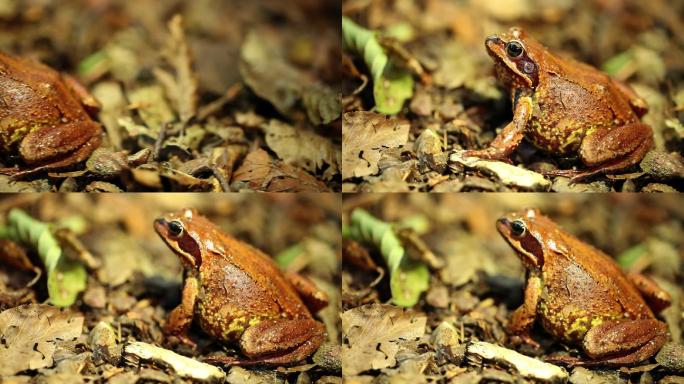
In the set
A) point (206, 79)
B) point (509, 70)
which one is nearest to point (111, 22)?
point (206, 79)

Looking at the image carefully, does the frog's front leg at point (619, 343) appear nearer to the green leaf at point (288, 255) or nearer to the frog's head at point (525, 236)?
the frog's head at point (525, 236)

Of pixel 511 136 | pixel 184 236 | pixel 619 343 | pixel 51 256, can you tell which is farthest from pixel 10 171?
pixel 619 343

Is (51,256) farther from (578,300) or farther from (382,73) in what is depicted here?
(578,300)

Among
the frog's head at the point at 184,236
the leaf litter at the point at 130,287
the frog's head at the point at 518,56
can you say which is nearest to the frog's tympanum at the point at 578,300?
the frog's head at the point at 518,56

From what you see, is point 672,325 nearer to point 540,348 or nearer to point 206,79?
point 540,348

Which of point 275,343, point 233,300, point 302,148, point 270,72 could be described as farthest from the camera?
point 270,72

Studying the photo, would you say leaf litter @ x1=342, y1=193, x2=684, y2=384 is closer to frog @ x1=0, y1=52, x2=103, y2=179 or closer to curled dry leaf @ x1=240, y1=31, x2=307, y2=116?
curled dry leaf @ x1=240, y1=31, x2=307, y2=116
